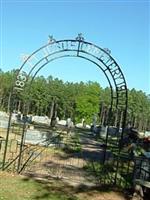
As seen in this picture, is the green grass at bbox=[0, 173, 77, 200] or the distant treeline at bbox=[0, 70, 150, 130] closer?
the green grass at bbox=[0, 173, 77, 200]

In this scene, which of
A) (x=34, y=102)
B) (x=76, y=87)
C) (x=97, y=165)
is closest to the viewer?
(x=97, y=165)

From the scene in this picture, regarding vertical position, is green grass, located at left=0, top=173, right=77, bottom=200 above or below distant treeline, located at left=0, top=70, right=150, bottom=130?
below

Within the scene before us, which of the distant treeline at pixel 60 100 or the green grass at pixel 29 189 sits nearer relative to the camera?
the green grass at pixel 29 189

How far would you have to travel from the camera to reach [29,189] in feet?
34.7

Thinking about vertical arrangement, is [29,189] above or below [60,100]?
below

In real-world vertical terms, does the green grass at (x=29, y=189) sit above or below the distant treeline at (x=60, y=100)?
below

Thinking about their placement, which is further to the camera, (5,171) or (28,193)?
(5,171)

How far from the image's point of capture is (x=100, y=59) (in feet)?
43.1

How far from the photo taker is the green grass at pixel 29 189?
32.7 feet

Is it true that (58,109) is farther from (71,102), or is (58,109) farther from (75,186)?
(75,186)

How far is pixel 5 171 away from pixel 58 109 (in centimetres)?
8368

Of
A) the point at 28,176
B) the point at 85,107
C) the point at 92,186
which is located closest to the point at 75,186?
the point at 92,186

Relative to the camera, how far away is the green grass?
9953mm

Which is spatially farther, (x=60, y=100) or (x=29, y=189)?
(x=60, y=100)
